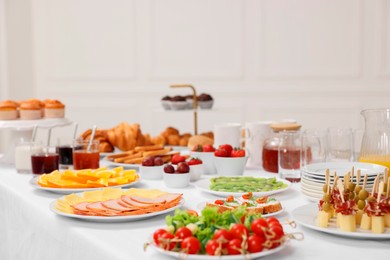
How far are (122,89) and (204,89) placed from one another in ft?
2.65

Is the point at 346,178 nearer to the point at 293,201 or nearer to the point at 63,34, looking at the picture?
the point at 293,201

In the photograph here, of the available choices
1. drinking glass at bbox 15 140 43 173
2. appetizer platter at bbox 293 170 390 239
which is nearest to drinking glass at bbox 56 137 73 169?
drinking glass at bbox 15 140 43 173

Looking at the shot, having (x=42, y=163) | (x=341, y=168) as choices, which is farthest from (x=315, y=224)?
(x=42, y=163)

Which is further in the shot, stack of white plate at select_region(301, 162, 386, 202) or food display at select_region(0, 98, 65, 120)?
food display at select_region(0, 98, 65, 120)

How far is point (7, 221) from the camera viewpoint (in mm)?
2010

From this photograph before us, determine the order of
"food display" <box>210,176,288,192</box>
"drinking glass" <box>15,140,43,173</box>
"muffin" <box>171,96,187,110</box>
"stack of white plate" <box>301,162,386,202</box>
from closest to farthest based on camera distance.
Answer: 1. "stack of white plate" <box>301,162,386,202</box>
2. "food display" <box>210,176,288,192</box>
3. "drinking glass" <box>15,140,43,173</box>
4. "muffin" <box>171,96,187,110</box>

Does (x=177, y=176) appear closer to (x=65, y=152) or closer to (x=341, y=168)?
(x=341, y=168)

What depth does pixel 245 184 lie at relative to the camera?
1.79 meters

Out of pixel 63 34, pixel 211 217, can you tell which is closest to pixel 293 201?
pixel 211 217

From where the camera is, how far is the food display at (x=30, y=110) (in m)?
2.60

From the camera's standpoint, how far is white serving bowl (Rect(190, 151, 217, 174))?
7.23 feet

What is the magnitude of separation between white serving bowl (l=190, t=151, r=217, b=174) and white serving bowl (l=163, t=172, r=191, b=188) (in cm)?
27

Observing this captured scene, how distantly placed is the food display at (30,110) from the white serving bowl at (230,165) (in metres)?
0.92

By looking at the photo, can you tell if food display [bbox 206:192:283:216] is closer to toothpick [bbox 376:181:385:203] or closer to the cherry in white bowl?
toothpick [bbox 376:181:385:203]
